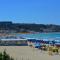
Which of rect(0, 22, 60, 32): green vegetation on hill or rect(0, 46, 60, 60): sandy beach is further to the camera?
rect(0, 22, 60, 32): green vegetation on hill

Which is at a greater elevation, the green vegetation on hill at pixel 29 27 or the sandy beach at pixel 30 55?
the green vegetation on hill at pixel 29 27

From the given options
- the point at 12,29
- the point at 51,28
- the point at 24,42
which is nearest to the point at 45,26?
the point at 51,28

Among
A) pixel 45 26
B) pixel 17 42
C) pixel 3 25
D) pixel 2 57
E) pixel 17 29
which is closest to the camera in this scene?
pixel 2 57

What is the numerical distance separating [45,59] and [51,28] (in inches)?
3846

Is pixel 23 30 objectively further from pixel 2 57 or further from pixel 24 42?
pixel 2 57

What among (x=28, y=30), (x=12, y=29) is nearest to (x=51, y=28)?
(x=28, y=30)

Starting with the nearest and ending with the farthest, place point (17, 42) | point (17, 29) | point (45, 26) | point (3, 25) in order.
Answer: point (17, 42) → point (3, 25) → point (17, 29) → point (45, 26)

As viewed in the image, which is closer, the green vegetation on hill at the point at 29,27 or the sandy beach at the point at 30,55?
the sandy beach at the point at 30,55

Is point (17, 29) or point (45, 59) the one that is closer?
point (45, 59)

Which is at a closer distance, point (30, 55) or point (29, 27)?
point (30, 55)

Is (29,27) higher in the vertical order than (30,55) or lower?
higher

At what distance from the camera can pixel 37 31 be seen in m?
115

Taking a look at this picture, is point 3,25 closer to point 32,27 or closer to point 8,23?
point 8,23

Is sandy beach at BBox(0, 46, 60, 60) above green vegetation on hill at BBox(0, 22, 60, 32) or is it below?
below
